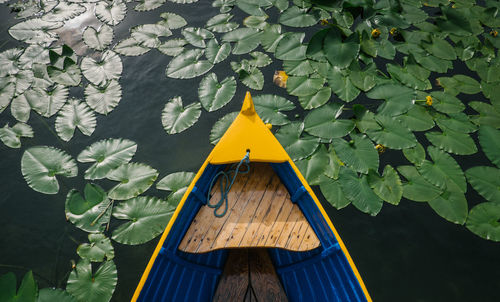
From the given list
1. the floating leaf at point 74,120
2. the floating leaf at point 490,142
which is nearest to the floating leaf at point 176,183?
the floating leaf at point 74,120

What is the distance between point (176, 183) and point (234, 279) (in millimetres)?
1147

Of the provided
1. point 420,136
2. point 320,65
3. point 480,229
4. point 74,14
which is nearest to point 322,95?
point 320,65

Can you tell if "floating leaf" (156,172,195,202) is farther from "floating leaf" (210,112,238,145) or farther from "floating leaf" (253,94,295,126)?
"floating leaf" (253,94,295,126)

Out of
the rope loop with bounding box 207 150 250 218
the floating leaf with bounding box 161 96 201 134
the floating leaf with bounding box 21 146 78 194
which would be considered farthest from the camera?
the floating leaf with bounding box 161 96 201 134

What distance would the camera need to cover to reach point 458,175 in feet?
9.08

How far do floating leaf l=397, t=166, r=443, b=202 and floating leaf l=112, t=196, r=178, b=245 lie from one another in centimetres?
228

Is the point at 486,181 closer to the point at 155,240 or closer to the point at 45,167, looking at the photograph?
the point at 155,240

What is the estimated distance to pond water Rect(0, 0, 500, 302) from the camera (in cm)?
249

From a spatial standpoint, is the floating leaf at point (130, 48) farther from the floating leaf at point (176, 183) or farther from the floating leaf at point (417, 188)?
the floating leaf at point (417, 188)

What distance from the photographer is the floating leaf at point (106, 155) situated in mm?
2932

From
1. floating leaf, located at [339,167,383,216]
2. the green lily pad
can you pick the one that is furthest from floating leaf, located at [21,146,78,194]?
floating leaf, located at [339,167,383,216]

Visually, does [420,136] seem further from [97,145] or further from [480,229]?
[97,145]

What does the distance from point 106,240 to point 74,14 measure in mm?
3747

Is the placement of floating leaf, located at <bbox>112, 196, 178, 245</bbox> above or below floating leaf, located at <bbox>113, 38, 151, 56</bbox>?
below
